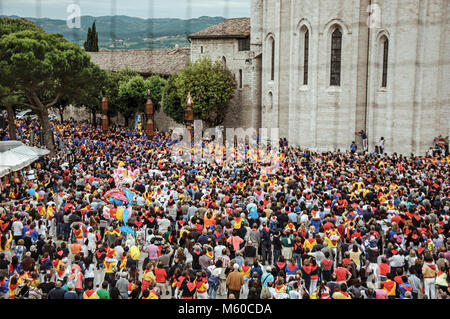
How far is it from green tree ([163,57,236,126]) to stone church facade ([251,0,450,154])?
4.60 m

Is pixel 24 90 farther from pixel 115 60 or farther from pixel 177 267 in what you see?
pixel 115 60

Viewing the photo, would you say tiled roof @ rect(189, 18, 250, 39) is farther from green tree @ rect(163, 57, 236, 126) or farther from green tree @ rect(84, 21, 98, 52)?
green tree @ rect(84, 21, 98, 52)

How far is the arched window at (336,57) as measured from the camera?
37062 mm

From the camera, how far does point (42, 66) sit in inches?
1276

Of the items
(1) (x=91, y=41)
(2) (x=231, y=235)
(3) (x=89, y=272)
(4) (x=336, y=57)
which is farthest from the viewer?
(1) (x=91, y=41)

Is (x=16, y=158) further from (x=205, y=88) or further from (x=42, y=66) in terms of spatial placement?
(x=205, y=88)

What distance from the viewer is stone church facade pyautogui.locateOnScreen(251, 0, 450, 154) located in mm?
33062

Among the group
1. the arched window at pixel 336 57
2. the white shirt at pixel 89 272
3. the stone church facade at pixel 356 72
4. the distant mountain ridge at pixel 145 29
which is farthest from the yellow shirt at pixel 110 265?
the distant mountain ridge at pixel 145 29

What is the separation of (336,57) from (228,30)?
1617cm

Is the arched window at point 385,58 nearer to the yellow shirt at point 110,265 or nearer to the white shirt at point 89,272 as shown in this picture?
the yellow shirt at point 110,265

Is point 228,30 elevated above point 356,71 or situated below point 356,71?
above

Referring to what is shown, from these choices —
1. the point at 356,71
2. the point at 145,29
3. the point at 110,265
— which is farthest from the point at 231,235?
the point at 145,29

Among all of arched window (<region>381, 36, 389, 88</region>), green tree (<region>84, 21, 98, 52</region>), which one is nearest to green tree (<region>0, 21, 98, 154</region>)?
arched window (<region>381, 36, 389, 88</region>)
